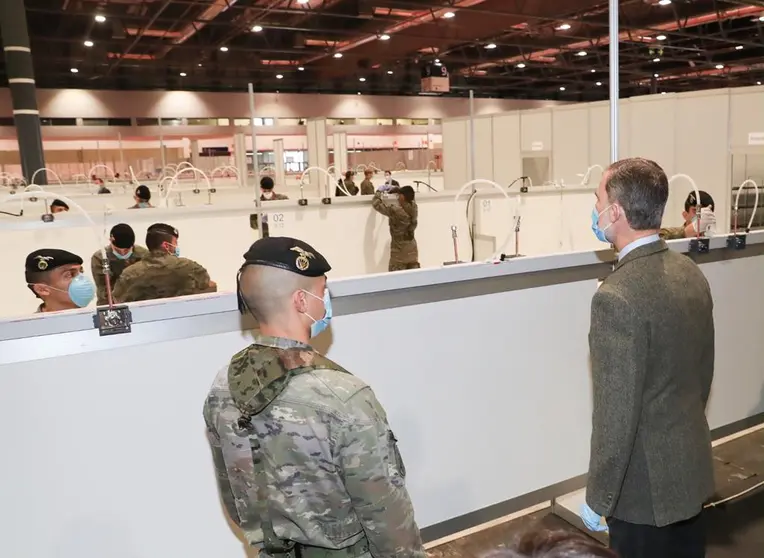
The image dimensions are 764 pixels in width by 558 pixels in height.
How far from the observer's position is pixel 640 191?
4.77 feet

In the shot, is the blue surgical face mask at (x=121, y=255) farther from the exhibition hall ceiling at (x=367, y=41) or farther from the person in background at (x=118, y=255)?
the exhibition hall ceiling at (x=367, y=41)

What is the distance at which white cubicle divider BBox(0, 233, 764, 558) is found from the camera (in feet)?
4.88

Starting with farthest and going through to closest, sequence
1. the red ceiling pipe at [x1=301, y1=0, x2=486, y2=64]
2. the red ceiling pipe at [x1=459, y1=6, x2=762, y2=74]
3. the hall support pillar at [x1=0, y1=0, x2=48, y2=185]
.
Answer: the red ceiling pipe at [x1=459, y1=6, x2=762, y2=74] < the red ceiling pipe at [x1=301, y1=0, x2=486, y2=64] < the hall support pillar at [x1=0, y1=0, x2=48, y2=185]

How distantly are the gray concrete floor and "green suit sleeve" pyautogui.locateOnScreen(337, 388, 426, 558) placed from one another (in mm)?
1021

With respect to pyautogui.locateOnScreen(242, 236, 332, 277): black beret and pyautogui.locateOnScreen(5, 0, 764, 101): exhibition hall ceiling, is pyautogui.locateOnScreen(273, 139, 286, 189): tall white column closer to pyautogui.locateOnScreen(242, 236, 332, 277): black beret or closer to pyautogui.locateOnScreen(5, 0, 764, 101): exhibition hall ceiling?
pyautogui.locateOnScreen(5, 0, 764, 101): exhibition hall ceiling

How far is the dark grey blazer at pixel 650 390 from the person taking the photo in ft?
4.56

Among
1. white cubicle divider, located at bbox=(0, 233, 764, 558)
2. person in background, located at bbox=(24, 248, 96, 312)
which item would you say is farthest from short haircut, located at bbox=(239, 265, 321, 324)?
person in background, located at bbox=(24, 248, 96, 312)

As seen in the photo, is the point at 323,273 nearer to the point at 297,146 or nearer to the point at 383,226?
the point at 383,226

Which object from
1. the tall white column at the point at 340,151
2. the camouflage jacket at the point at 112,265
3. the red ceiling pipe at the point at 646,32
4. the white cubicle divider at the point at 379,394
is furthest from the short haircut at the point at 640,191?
the red ceiling pipe at the point at 646,32

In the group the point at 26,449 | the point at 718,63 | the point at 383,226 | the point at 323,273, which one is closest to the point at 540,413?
the point at 323,273

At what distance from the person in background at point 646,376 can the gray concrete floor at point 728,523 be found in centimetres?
64

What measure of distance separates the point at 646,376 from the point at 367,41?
11693 mm

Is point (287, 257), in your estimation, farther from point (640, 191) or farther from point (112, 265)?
point (112, 265)

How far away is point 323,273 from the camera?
1.27 meters
